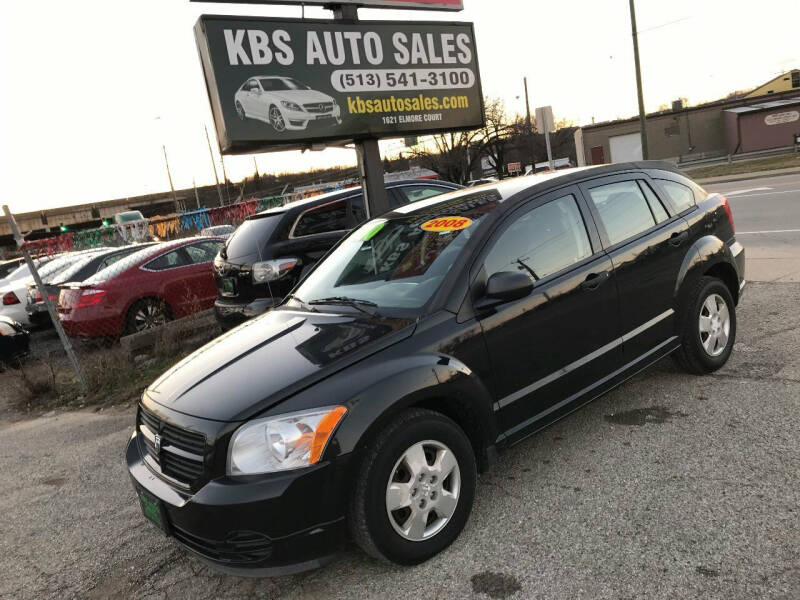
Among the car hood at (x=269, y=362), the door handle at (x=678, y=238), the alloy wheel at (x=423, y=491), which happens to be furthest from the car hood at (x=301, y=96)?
the alloy wheel at (x=423, y=491)

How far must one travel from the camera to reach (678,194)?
14.1 ft

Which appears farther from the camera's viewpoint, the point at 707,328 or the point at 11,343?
the point at 11,343

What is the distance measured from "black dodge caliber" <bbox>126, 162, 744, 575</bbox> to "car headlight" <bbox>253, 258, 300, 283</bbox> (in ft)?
6.30

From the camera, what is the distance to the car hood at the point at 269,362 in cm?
256

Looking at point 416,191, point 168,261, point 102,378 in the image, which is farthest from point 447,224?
point 168,261

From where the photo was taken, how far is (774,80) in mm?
58312

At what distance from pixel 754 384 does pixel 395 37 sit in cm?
514

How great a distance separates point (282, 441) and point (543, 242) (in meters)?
1.88

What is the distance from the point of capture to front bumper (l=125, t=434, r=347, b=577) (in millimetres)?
2350

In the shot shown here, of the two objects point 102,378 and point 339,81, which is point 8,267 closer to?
point 102,378

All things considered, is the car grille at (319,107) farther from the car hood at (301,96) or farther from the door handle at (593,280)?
the door handle at (593,280)

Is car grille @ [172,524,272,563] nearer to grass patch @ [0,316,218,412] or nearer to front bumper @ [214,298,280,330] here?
front bumper @ [214,298,280,330]

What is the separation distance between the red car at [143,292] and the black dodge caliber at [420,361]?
5509 millimetres

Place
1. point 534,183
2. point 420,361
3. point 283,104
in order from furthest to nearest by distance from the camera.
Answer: point 283,104
point 534,183
point 420,361
